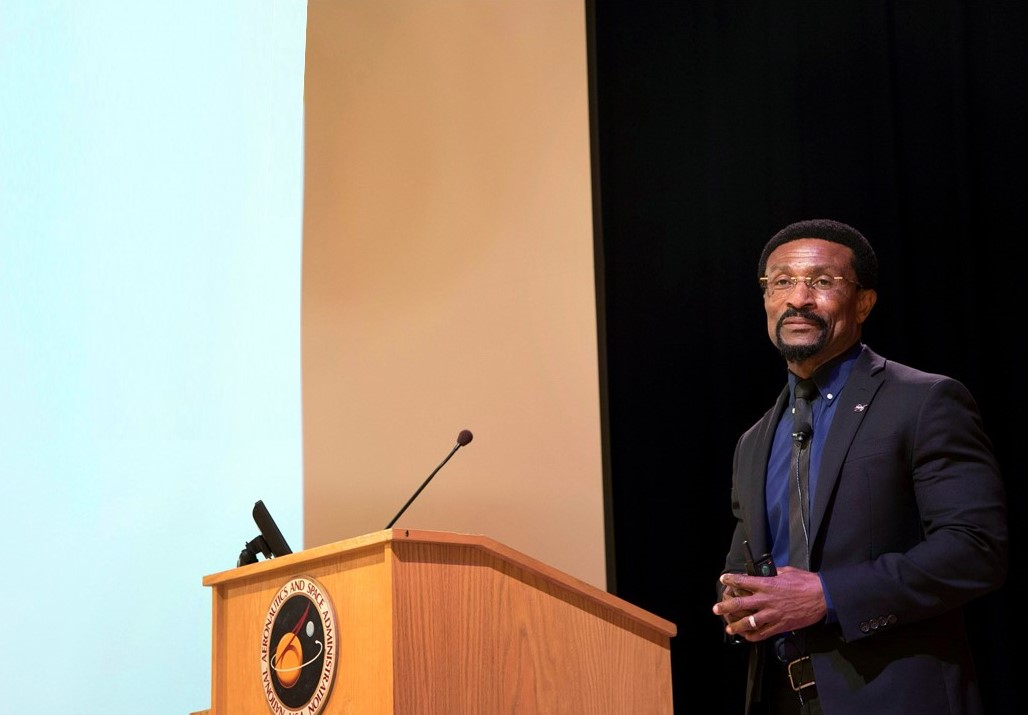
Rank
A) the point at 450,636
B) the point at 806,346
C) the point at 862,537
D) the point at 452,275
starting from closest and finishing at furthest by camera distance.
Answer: the point at 450,636 → the point at 862,537 → the point at 806,346 → the point at 452,275

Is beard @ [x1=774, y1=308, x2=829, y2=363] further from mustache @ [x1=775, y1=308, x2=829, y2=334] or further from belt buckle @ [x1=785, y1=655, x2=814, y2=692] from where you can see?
belt buckle @ [x1=785, y1=655, x2=814, y2=692]

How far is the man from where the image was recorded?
2.15 m

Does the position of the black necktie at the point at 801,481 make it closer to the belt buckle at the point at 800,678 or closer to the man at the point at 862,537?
the man at the point at 862,537

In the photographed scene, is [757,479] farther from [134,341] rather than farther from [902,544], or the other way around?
[134,341]

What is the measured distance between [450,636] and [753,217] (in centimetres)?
236

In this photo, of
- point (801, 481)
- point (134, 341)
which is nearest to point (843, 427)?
point (801, 481)

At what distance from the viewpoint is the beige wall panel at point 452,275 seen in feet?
12.9

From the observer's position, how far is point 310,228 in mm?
4152

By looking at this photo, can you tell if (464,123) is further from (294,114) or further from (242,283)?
(242,283)

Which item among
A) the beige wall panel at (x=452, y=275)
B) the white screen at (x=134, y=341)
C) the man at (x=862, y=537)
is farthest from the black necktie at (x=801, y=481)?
the white screen at (x=134, y=341)

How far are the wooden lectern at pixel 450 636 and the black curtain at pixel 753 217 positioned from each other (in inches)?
63.2

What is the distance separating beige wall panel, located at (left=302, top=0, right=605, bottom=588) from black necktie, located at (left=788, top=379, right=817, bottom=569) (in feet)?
4.70

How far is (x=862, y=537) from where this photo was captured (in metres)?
2.26

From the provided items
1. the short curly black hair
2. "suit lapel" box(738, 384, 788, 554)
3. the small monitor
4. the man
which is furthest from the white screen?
the short curly black hair
